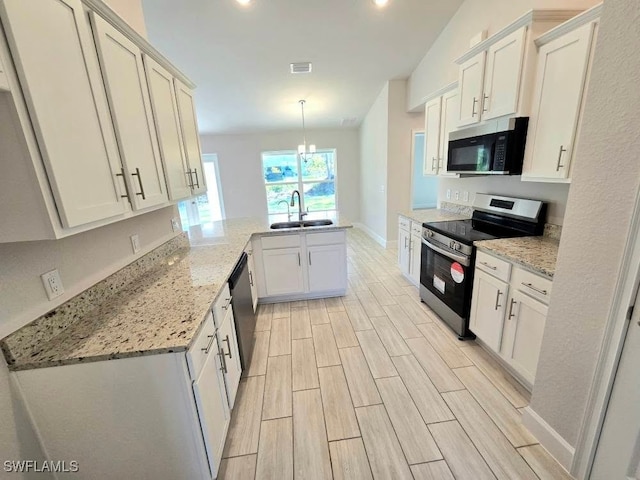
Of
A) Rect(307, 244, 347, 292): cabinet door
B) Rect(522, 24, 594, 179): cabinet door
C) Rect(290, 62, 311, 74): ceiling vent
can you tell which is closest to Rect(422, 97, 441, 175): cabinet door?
Rect(522, 24, 594, 179): cabinet door

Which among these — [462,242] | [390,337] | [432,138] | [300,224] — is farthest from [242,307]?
[432,138]

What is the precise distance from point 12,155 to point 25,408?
991 millimetres

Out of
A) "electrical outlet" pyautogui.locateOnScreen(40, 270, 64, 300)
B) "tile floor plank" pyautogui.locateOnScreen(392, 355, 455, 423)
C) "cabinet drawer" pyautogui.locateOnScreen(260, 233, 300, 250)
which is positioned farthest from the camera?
"cabinet drawer" pyautogui.locateOnScreen(260, 233, 300, 250)

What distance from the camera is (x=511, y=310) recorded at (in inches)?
74.9

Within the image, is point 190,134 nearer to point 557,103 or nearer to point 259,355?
point 259,355

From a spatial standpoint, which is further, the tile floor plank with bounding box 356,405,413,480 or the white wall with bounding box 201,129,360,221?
the white wall with bounding box 201,129,360,221

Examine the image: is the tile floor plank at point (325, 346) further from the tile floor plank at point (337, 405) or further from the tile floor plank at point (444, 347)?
the tile floor plank at point (444, 347)

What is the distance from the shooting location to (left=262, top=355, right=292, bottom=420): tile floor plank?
6.06 feet

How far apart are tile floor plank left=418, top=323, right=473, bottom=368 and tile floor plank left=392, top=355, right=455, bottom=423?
0.87 feet

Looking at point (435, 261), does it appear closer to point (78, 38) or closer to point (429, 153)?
point (429, 153)

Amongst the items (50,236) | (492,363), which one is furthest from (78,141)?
(492,363)

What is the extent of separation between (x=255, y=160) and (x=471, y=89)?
5226 millimetres

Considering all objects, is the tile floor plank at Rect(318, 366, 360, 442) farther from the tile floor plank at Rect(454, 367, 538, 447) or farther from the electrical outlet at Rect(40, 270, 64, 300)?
the electrical outlet at Rect(40, 270, 64, 300)

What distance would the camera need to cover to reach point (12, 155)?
0.89m
